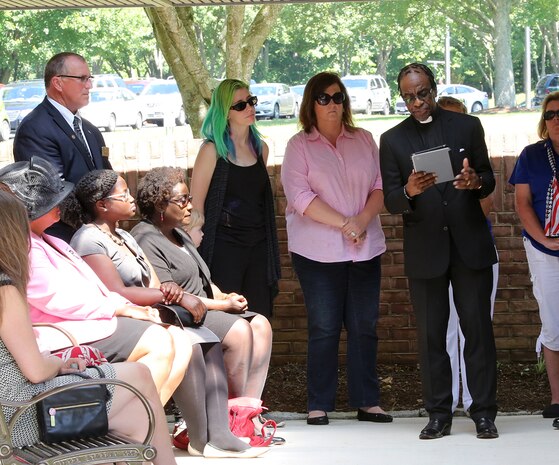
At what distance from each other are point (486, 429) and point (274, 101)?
1326 inches

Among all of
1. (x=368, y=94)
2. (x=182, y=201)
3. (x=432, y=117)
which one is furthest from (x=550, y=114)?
(x=368, y=94)

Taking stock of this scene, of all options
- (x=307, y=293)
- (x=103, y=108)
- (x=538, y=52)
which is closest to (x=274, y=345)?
(x=307, y=293)

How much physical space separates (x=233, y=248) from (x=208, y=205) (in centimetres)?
30

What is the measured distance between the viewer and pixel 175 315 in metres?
5.39

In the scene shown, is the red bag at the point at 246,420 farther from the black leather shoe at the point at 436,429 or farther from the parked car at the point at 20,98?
the parked car at the point at 20,98

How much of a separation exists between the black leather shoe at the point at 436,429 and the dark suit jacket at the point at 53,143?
2.33m

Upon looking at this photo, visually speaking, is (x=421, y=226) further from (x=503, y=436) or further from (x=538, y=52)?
(x=538, y=52)

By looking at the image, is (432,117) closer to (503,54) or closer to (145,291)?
(145,291)

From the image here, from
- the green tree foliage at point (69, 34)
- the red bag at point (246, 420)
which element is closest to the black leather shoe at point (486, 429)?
the red bag at point (246, 420)

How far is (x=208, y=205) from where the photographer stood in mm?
6320

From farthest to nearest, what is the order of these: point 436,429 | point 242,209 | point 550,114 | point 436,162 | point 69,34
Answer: point 69,34, point 242,209, point 550,114, point 436,429, point 436,162

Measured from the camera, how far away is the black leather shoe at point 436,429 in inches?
229

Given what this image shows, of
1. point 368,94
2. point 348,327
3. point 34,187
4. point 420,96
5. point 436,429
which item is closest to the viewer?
point 34,187

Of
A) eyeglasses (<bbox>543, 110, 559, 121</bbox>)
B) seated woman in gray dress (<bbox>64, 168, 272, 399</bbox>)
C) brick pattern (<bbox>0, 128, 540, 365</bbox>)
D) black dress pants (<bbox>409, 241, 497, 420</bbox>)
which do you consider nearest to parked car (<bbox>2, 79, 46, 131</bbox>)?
brick pattern (<bbox>0, 128, 540, 365</bbox>)
